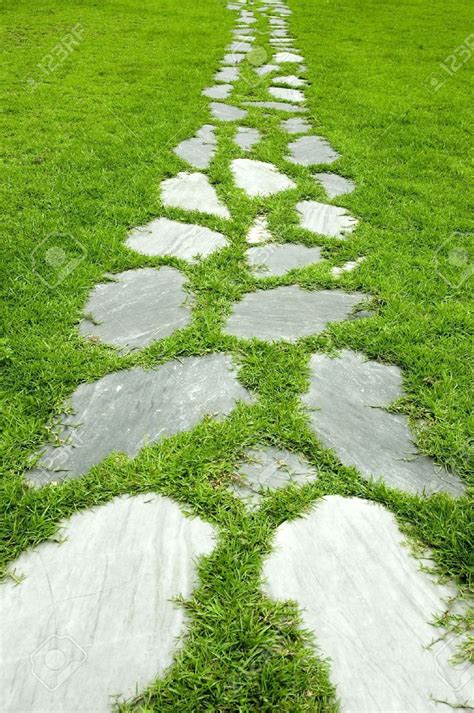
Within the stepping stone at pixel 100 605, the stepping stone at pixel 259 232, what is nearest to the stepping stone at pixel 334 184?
the stepping stone at pixel 259 232

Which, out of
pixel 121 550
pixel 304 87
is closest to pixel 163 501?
pixel 121 550

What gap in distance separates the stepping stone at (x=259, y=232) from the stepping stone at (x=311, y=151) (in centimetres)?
132

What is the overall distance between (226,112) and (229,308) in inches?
167

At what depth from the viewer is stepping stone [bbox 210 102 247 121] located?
18.8 feet

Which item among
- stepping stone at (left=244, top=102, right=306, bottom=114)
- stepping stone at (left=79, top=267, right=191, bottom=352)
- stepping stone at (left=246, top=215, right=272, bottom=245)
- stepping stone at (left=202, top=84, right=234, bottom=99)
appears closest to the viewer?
stepping stone at (left=79, top=267, right=191, bottom=352)

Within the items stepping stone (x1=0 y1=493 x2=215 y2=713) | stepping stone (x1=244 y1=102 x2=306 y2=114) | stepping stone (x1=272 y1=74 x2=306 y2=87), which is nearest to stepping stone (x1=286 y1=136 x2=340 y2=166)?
stepping stone (x1=244 y1=102 x2=306 y2=114)

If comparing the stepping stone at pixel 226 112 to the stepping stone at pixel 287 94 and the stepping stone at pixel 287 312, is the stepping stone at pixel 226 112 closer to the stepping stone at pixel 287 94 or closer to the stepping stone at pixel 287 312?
the stepping stone at pixel 287 94

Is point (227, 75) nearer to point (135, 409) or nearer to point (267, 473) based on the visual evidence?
point (135, 409)

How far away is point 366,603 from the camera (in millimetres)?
1467

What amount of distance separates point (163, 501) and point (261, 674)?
66 centimetres

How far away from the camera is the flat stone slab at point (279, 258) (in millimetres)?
3088

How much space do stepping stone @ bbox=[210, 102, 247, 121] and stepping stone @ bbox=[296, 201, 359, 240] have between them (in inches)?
100

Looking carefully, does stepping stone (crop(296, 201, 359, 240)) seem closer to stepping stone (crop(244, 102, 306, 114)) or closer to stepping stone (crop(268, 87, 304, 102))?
stepping stone (crop(244, 102, 306, 114))

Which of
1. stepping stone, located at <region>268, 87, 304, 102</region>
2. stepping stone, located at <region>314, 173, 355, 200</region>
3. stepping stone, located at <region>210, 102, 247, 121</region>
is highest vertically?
stepping stone, located at <region>268, 87, 304, 102</region>
